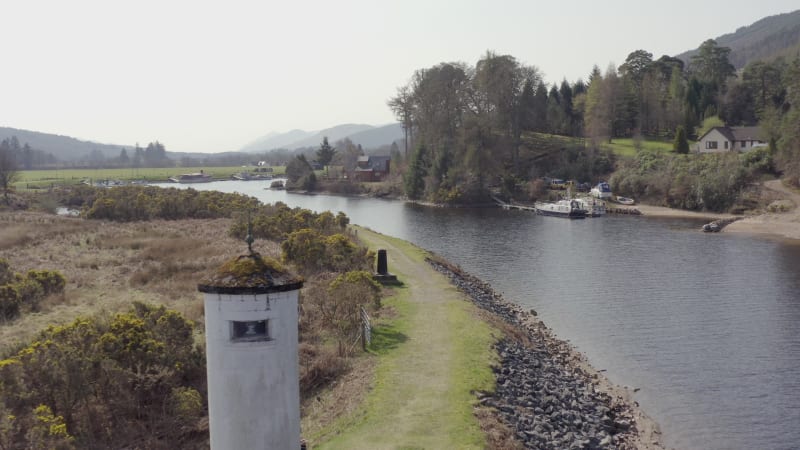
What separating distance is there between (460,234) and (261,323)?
62.1 m

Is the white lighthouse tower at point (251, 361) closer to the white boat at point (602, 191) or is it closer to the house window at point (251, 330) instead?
the house window at point (251, 330)

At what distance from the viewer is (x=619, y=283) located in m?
44.8

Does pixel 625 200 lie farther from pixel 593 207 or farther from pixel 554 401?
pixel 554 401

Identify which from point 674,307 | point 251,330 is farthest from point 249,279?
point 674,307

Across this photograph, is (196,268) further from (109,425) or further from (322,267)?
(109,425)

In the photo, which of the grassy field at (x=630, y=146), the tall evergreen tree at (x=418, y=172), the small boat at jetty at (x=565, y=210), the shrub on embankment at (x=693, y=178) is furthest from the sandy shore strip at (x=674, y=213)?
the tall evergreen tree at (x=418, y=172)

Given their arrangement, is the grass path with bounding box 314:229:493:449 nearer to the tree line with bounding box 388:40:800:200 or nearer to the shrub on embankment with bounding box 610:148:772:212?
the shrub on embankment with bounding box 610:148:772:212

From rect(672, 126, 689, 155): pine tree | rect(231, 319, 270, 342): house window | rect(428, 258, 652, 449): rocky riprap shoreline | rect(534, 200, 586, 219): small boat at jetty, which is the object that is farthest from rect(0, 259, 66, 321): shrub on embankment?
rect(672, 126, 689, 155): pine tree

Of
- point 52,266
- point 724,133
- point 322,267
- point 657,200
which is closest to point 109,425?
point 322,267

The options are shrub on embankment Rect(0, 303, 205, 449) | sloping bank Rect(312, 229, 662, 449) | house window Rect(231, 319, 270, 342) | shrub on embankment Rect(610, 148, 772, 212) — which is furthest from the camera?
shrub on embankment Rect(610, 148, 772, 212)

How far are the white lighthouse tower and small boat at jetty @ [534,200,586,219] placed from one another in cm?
7872

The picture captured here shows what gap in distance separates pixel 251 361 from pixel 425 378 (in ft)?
42.1

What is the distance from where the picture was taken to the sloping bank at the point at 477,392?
18188 mm

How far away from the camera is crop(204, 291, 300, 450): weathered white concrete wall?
9750 mm
